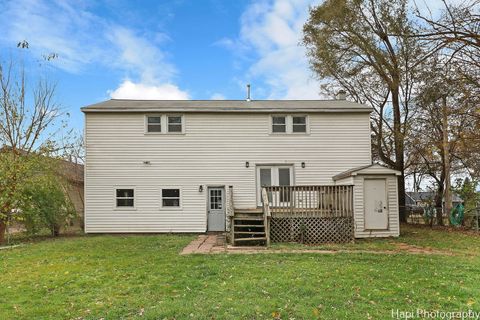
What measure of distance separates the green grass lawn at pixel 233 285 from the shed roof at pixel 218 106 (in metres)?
7.39

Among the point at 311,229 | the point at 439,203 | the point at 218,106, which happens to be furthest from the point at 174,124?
the point at 439,203

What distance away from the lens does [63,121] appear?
1600cm

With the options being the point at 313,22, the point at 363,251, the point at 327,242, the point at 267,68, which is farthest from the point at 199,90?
the point at 363,251

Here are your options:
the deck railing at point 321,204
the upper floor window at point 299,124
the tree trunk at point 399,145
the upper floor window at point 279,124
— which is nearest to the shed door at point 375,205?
the deck railing at point 321,204

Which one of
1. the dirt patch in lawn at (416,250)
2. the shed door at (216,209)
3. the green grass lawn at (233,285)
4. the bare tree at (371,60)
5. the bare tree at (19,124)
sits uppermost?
the bare tree at (371,60)

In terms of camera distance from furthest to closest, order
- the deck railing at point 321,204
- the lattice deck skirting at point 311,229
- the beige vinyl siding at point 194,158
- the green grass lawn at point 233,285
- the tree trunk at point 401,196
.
→ the tree trunk at point 401,196, the beige vinyl siding at point 194,158, the deck railing at point 321,204, the lattice deck skirting at point 311,229, the green grass lawn at point 233,285

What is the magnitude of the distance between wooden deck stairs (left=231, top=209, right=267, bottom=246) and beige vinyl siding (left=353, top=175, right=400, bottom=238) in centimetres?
350

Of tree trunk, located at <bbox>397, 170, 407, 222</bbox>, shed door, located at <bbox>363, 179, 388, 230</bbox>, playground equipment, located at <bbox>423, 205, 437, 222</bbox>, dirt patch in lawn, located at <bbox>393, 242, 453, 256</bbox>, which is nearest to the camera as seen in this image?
dirt patch in lawn, located at <bbox>393, 242, 453, 256</bbox>

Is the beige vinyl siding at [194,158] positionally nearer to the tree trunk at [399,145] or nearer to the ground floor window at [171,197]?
the ground floor window at [171,197]

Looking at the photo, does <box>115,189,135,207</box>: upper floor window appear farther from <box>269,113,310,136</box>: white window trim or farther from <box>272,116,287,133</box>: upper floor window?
<box>272,116,287,133</box>: upper floor window

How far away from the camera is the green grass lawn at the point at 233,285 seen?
16.4 feet

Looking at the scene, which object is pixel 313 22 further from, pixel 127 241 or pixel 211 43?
pixel 127 241

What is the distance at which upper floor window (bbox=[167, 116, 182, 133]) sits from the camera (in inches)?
624

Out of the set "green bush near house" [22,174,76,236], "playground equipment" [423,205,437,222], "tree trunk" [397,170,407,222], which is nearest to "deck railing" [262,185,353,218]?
"playground equipment" [423,205,437,222]
